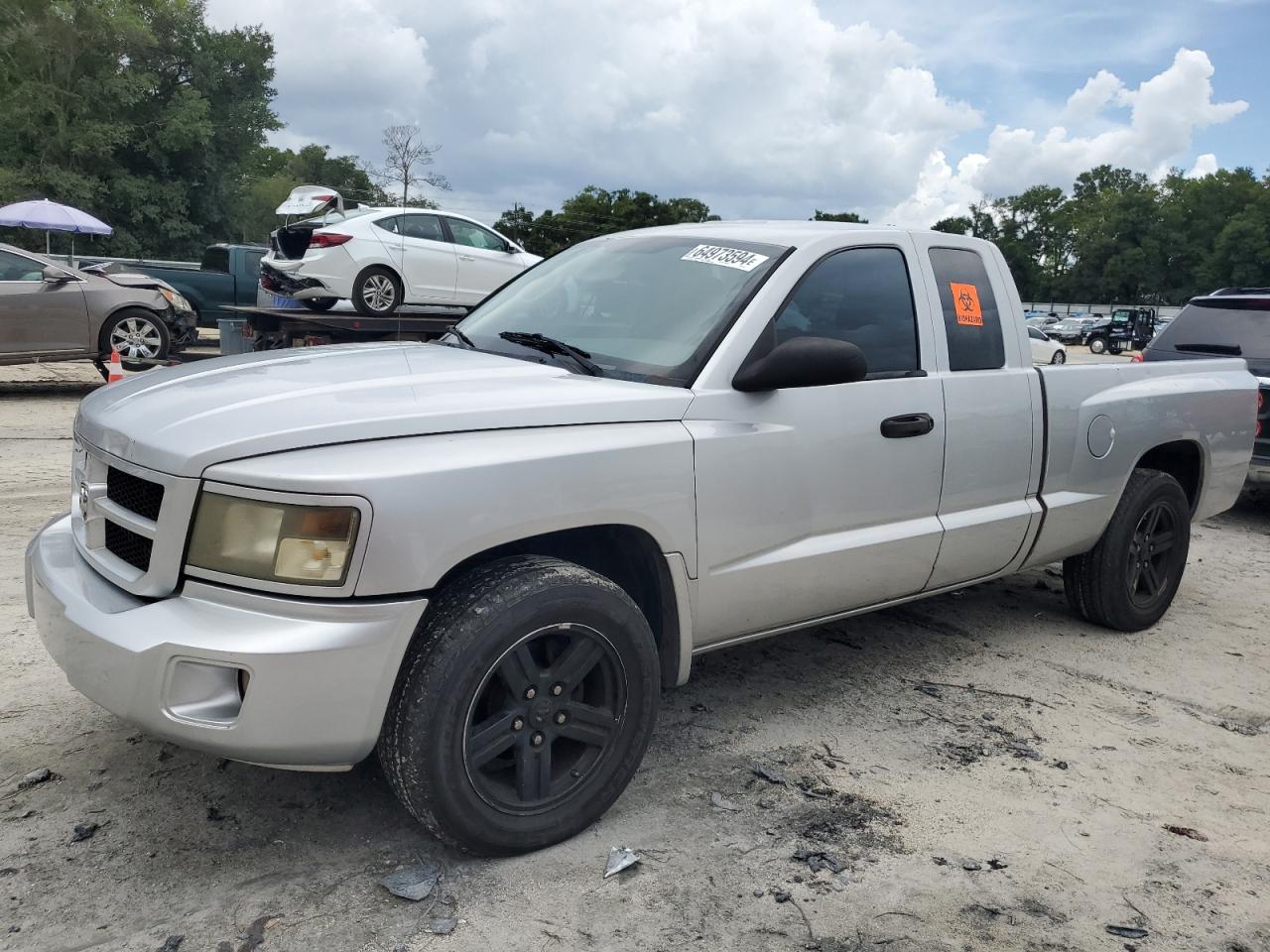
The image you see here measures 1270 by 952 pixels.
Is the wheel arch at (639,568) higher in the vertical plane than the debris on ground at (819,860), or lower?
higher

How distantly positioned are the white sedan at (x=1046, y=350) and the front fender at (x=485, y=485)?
212 cm

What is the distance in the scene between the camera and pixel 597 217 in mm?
67188

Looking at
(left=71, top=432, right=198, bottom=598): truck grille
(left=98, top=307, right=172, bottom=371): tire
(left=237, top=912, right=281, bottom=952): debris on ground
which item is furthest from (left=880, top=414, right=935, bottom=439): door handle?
(left=98, top=307, right=172, bottom=371): tire

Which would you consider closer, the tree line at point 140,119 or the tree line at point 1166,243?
the tree line at point 140,119

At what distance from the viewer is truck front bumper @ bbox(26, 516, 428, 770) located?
7.84ft

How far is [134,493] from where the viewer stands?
8.80ft

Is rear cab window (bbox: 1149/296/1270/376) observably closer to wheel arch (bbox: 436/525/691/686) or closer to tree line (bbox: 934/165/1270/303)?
wheel arch (bbox: 436/525/691/686)

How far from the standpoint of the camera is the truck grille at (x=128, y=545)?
2.61 m

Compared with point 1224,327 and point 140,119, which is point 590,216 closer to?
point 140,119

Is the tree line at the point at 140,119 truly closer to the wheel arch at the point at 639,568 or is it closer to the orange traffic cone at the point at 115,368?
the orange traffic cone at the point at 115,368

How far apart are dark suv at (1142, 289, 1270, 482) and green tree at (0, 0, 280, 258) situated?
121ft

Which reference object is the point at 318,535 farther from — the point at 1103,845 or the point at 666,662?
the point at 1103,845

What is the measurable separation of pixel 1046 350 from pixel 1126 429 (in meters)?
11.1

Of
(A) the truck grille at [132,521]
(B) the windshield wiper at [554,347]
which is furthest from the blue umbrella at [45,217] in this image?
(A) the truck grille at [132,521]
